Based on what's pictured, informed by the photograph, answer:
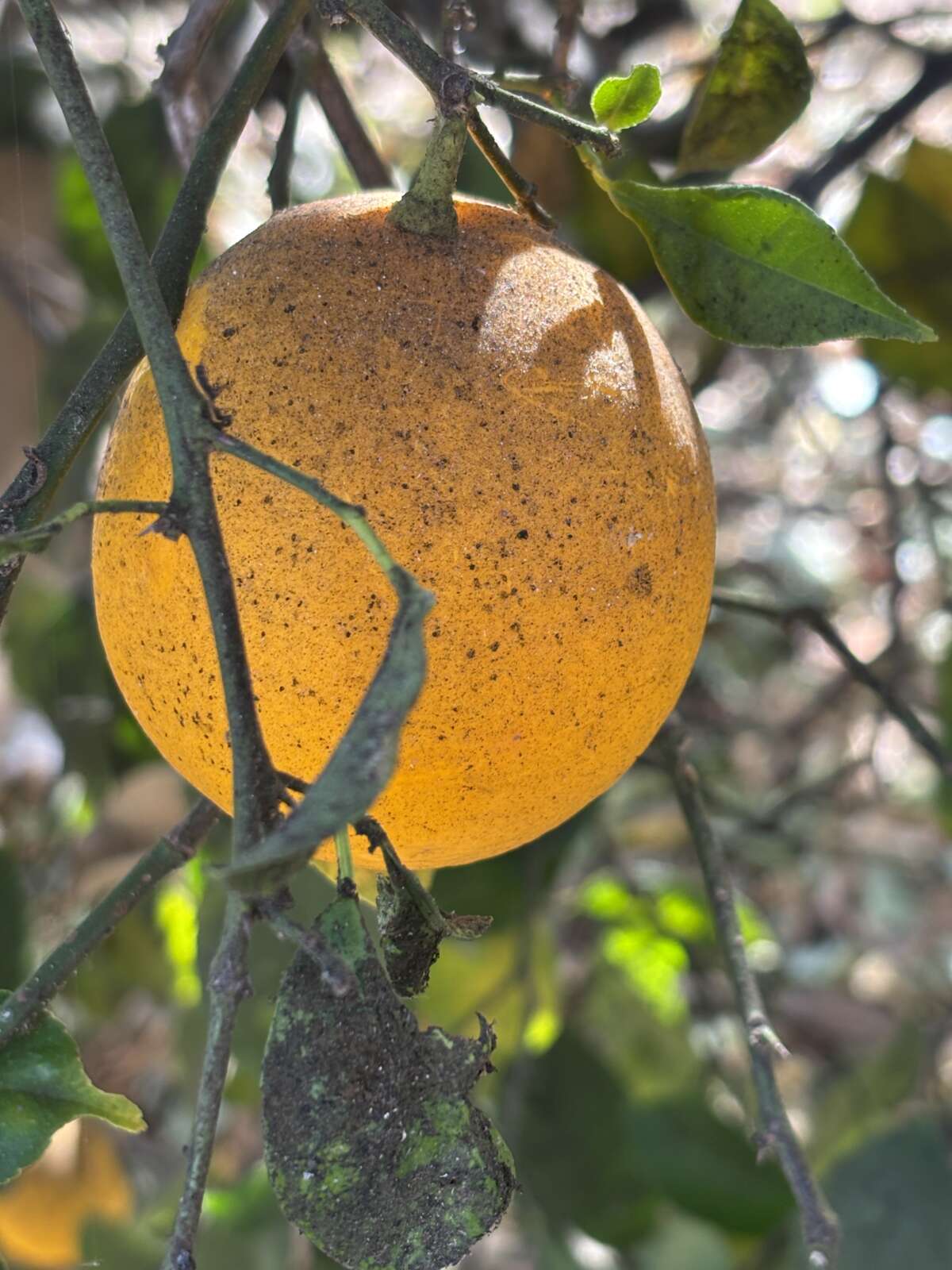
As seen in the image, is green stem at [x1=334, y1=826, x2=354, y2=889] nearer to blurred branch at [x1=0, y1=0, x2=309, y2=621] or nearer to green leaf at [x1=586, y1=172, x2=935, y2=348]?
blurred branch at [x1=0, y1=0, x2=309, y2=621]

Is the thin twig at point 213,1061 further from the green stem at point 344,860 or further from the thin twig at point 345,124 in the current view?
the thin twig at point 345,124

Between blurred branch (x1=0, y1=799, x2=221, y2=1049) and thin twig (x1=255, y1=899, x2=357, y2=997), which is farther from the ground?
thin twig (x1=255, y1=899, x2=357, y2=997)

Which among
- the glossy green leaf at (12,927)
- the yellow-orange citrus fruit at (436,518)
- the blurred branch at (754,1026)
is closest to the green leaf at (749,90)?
the yellow-orange citrus fruit at (436,518)

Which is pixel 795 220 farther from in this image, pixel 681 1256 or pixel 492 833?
pixel 681 1256

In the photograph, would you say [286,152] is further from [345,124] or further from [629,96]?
[629,96]

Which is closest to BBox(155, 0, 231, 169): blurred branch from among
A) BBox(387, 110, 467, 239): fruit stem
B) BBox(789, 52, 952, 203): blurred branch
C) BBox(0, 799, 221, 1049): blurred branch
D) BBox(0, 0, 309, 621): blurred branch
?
BBox(0, 0, 309, 621): blurred branch

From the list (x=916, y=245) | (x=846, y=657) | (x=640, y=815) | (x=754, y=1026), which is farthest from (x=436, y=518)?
(x=640, y=815)

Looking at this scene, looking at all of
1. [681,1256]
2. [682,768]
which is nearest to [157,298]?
[682,768]
